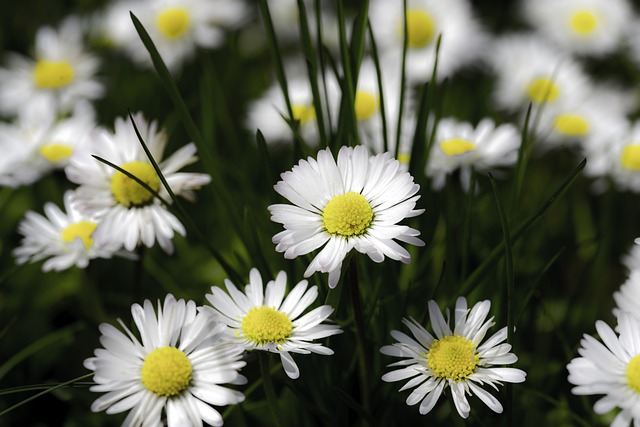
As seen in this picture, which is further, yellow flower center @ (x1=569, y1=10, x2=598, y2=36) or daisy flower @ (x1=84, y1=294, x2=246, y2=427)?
yellow flower center @ (x1=569, y1=10, x2=598, y2=36)

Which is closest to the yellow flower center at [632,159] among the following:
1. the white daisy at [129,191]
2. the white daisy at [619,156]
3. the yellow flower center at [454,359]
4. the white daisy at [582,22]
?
the white daisy at [619,156]

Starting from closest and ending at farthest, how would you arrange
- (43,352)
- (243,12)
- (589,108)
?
(43,352) → (589,108) → (243,12)

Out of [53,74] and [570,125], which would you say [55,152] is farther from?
[570,125]

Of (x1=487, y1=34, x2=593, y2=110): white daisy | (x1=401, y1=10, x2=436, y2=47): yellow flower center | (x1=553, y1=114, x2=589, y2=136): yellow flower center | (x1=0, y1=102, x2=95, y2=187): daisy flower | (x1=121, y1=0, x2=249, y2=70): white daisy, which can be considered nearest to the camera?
(x1=0, y1=102, x2=95, y2=187): daisy flower

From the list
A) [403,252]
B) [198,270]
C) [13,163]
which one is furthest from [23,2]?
[403,252]

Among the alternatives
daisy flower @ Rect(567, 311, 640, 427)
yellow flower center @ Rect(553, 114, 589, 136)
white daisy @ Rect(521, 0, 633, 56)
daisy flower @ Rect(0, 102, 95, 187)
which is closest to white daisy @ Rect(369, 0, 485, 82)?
white daisy @ Rect(521, 0, 633, 56)

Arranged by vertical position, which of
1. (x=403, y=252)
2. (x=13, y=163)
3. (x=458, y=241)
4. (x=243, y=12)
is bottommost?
(x=403, y=252)

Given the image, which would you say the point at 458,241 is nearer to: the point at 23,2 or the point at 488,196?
the point at 488,196

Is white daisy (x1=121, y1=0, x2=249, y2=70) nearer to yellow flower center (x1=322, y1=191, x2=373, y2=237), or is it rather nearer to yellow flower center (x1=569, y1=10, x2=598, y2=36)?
yellow flower center (x1=569, y1=10, x2=598, y2=36)
